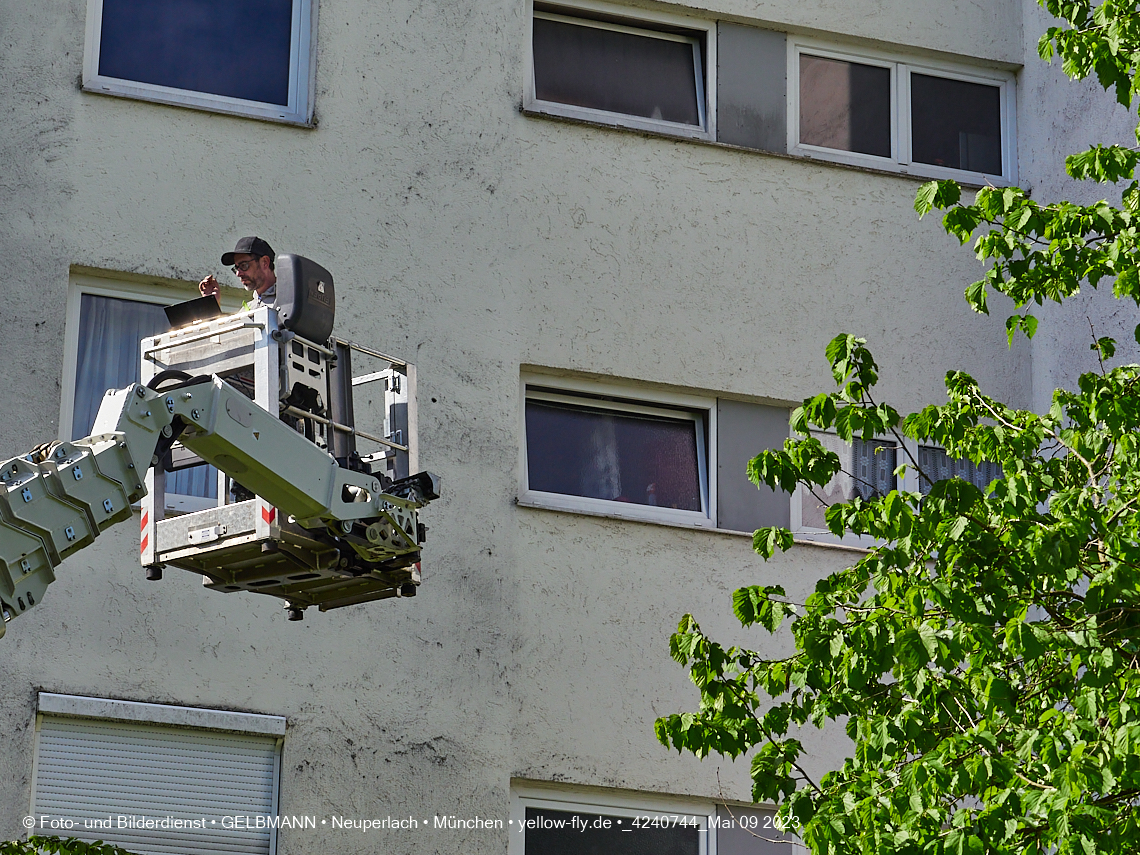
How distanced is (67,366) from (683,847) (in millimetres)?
5042

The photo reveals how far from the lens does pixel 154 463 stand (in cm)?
734

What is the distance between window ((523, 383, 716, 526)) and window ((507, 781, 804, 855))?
1.94 meters

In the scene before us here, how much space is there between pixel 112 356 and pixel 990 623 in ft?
20.7

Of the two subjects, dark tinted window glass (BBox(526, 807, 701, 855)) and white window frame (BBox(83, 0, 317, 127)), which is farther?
white window frame (BBox(83, 0, 317, 127))

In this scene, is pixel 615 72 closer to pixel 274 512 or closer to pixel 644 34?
pixel 644 34

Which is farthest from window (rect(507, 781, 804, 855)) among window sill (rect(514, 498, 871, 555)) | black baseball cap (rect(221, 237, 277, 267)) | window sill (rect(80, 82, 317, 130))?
window sill (rect(80, 82, 317, 130))

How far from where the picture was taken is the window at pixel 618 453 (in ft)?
42.0

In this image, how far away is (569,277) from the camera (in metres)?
13.0

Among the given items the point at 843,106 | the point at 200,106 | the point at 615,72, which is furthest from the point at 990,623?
the point at 843,106

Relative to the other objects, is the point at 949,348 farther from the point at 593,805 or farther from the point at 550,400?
the point at 593,805

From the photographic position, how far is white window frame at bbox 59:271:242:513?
11.7 metres


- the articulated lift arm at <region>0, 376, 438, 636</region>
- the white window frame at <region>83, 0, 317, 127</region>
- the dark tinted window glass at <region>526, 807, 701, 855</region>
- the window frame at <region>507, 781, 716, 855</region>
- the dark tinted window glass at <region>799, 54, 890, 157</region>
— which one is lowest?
the dark tinted window glass at <region>526, 807, 701, 855</region>

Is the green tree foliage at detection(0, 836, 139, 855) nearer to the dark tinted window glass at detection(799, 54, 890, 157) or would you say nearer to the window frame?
the window frame

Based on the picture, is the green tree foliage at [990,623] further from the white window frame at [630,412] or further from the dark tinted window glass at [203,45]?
the dark tinted window glass at [203,45]
